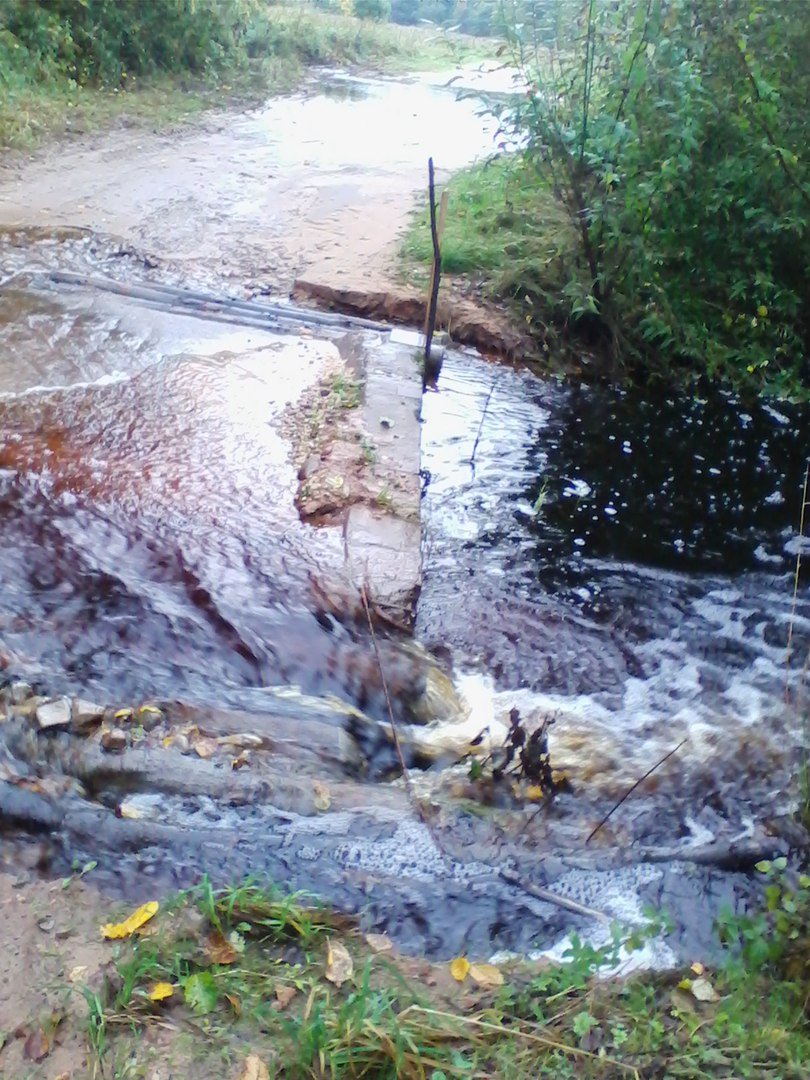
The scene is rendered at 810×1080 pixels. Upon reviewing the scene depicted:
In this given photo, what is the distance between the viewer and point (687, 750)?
3.58 meters

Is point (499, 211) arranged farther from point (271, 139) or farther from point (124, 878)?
point (124, 878)

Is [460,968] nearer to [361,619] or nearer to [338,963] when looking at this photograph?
[338,963]

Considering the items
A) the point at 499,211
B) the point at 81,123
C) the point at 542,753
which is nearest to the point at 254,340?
the point at 499,211

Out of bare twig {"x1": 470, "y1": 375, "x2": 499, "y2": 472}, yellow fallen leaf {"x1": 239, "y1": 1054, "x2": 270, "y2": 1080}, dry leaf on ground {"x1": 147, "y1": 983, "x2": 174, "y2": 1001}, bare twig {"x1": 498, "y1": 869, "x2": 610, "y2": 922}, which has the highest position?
bare twig {"x1": 470, "y1": 375, "x2": 499, "y2": 472}

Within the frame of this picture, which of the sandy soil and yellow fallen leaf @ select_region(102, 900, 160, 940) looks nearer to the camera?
the sandy soil

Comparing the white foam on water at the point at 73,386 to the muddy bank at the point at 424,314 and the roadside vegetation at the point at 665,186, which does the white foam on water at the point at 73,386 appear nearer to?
the muddy bank at the point at 424,314

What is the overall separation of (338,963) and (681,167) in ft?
16.9

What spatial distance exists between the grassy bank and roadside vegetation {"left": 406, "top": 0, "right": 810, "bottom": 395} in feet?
15.5

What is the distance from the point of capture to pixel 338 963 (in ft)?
7.63

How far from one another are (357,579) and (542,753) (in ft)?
3.80

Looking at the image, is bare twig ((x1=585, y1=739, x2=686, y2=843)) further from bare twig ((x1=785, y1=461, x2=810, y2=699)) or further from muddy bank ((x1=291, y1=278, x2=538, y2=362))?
muddy bank ((x1=291, y1=278, x2=538, y2=362))

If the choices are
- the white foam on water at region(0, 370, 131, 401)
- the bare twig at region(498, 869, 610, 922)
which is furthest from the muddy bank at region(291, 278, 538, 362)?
the bare twig at region(498, 869, 610, 922)

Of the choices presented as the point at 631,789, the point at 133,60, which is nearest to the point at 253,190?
the point at 133,60

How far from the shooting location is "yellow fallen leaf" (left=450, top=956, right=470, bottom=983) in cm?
239
